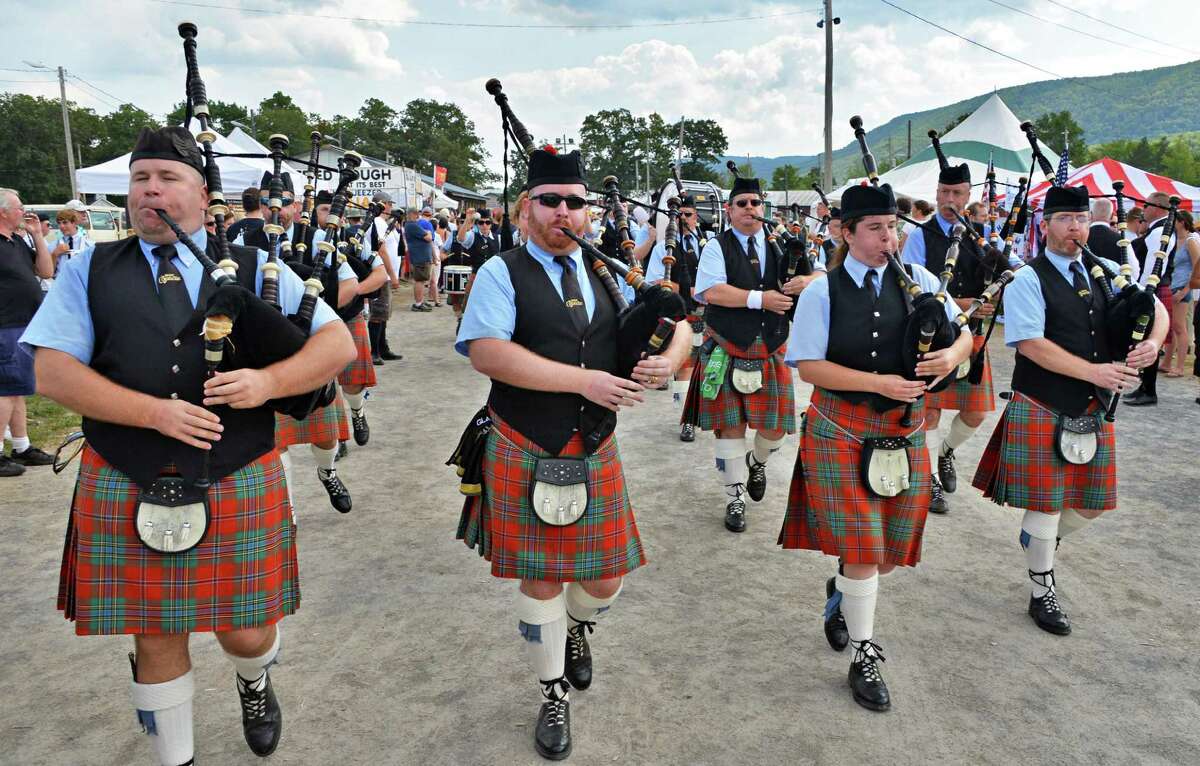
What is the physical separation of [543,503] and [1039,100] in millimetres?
228636

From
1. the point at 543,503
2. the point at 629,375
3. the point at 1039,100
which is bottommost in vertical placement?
the point at 543,503

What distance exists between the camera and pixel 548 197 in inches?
95.0

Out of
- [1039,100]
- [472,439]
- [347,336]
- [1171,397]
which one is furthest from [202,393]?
[1039,100]

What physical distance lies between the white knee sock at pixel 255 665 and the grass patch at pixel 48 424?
4407 mm

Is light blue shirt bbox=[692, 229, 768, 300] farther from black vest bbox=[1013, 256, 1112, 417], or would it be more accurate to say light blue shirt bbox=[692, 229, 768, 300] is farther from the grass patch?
the grass patch

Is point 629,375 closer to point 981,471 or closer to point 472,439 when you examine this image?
point 472,439

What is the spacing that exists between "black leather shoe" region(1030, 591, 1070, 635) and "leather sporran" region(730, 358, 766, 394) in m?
1.71

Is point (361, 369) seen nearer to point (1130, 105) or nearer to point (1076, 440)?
point (1076, 440)

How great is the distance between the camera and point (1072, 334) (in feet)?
10.3

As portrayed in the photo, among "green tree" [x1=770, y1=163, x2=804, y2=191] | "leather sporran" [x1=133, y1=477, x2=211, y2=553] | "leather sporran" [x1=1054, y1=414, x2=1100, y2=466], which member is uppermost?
"green tree" [x1=770, y1=163, x2=804, y2=191]

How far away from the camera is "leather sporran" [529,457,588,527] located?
7.72 ft

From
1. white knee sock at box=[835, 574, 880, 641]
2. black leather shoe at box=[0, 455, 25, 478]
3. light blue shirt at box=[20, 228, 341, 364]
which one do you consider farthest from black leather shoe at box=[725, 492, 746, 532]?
black leather shoe at box=[0, 455, 25, 478]

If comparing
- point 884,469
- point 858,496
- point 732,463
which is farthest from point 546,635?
point 732,463

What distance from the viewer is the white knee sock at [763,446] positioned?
4574mm
